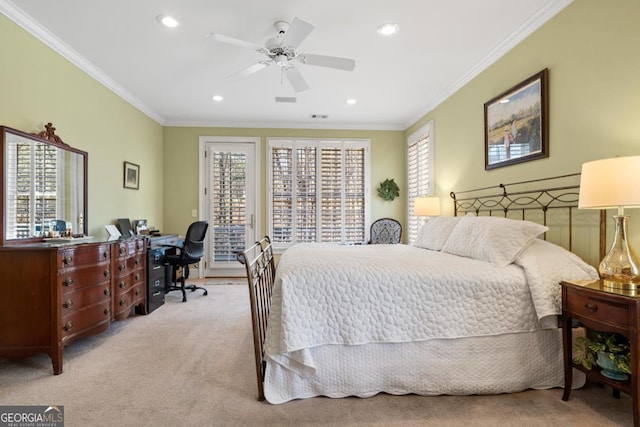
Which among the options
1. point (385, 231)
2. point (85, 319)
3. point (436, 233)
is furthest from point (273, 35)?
point (385, 231)

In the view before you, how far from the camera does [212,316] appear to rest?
140 inches

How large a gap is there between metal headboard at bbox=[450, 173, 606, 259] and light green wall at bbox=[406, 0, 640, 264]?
7 centimetres

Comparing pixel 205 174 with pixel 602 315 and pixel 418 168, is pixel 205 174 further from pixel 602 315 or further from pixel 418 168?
pixel 602 315

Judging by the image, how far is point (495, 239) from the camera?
224 cm

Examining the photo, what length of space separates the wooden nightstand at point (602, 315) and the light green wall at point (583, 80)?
0.53 metres

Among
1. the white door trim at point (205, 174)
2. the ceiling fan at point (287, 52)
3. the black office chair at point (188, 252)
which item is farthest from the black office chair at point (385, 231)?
the ceiling fan at point (287, 52)

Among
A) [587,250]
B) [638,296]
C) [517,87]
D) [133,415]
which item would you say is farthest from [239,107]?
[638,296]

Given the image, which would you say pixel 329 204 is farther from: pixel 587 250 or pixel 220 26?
pixel 587 250

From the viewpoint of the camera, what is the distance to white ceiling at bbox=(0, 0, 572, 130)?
2.46 m

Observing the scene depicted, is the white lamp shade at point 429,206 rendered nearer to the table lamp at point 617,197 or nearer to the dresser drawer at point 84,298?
the table lamp at point 617,197

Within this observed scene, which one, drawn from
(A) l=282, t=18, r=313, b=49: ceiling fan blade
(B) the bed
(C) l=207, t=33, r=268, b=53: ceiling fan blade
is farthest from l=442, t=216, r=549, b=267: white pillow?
(C) l=207, t=33, r=268, b=53: ceiling fan blade

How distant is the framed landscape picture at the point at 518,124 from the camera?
2564mm

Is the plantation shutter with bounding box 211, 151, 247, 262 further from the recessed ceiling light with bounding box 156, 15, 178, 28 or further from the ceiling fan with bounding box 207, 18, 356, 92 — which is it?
the recessed ceiling light with bounding box 156, 15, 178, 28

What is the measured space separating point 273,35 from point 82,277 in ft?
8.54
